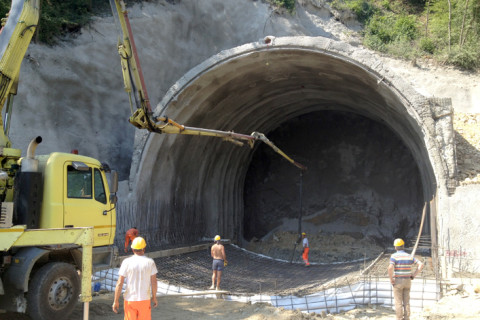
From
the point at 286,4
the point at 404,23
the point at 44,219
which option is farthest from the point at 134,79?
the point at 404,23

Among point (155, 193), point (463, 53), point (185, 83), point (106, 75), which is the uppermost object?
point (463, 53)

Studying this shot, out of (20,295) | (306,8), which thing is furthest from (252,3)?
(20,295)

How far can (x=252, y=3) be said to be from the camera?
827 inches

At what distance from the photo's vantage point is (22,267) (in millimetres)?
6199

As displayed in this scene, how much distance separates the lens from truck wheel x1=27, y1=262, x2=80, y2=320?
6297 mm

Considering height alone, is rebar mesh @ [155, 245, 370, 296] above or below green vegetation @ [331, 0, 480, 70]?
below

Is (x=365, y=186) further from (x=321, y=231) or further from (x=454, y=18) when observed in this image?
(x=454, y=18)

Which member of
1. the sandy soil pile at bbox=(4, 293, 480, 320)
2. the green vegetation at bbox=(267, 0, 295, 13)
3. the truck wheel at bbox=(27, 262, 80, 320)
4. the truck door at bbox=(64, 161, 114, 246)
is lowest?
the sandy soil pile at bbox=(4, 293, 480, 320)

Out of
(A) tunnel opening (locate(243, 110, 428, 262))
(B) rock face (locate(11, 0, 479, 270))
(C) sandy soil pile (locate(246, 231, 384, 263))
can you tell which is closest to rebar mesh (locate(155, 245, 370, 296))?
(B) rock face (locate(11, 0, 479, 270))

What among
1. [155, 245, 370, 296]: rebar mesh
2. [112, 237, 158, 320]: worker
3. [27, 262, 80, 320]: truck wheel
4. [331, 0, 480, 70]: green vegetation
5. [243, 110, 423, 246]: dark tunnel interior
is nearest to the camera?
[112, 237, 158, 320]: worker

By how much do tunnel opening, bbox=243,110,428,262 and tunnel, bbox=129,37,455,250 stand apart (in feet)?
0.14

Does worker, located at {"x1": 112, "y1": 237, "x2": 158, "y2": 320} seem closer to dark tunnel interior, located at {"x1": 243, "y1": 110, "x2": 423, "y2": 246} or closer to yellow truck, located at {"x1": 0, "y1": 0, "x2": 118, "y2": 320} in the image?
yellow truck, located at {"x1": 0, "y1": 0, "x2": 118, "y2": 320}

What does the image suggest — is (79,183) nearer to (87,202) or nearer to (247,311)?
(87,202)

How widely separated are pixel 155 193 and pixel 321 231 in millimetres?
8510
